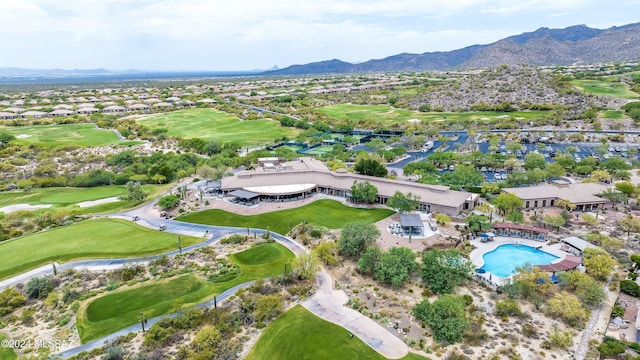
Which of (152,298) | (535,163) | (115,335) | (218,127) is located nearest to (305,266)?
(152,298)

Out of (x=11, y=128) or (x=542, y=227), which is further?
(x=11, y=128)

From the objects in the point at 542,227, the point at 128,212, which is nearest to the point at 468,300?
the point at 542,227

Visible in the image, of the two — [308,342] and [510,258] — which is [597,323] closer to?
[510,258]

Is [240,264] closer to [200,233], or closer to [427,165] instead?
[200,233]

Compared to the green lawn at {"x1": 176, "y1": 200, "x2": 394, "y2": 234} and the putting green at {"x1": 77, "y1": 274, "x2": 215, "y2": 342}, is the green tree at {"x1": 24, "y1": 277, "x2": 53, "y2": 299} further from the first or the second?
the green lawn at {"x1": 176, "y1": 200, "x2": 394, "y2": 234}

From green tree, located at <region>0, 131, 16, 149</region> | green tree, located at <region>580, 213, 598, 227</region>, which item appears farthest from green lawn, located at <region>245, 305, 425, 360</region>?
green tree, located at <region>0, 131, 16, 149</region>
